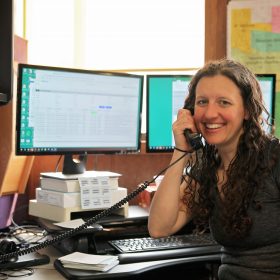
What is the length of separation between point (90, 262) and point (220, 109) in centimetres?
57

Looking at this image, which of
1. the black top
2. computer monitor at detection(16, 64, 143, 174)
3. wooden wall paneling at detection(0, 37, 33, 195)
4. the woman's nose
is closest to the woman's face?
the woman's nose

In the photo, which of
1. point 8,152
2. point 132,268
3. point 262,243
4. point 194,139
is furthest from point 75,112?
point 262,243

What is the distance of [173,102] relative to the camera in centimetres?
187

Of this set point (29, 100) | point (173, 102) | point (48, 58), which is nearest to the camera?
point (29, 100)

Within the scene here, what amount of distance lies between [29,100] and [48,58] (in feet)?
2.70

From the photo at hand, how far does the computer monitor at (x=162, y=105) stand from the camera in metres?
1.86

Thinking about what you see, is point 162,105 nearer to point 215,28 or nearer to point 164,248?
point 215,28

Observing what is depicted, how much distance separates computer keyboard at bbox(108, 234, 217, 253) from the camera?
133cm

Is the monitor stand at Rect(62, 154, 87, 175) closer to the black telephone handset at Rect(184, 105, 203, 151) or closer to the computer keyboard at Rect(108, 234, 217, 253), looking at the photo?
the computer keyboard at Rect(108, 234, 217, 253)

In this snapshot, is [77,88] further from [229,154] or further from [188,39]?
[188,39]

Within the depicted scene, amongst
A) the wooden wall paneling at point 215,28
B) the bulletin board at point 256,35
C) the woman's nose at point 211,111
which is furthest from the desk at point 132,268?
the wooden wall paneling at point 215,28

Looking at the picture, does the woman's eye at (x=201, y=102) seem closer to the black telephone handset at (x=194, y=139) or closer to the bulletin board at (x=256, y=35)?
the black telephone handset at (x=194, y=139)

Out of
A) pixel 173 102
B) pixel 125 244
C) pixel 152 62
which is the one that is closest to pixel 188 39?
pixel 152 62

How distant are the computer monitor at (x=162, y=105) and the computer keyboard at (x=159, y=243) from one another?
505mm
